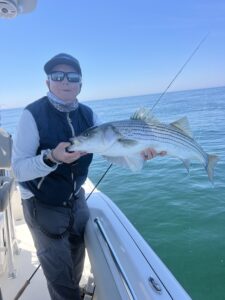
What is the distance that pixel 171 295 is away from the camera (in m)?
2.07

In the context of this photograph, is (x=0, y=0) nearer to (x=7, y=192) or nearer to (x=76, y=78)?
(x=76, y=78)

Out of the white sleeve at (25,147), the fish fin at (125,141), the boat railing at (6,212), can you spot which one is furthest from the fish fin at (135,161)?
the boat railing at (6,212)

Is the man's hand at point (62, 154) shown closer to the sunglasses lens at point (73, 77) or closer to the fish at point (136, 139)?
the fish at point (136, 139)

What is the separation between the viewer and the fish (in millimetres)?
2334

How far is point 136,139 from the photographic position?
2.46 metres

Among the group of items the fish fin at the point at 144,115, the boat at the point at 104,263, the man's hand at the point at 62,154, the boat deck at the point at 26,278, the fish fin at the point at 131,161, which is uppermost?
the fish fin at the point at 144,115

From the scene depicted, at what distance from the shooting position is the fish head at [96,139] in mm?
2236

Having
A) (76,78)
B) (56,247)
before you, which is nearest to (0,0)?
(76,78)

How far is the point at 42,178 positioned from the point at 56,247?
21.6 inches

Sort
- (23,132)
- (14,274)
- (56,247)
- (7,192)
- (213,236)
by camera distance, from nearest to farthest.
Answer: (23,132)
(56,247)
(7,192)
(14,274)
(213,236)

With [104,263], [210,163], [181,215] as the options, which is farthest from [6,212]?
[181,215]

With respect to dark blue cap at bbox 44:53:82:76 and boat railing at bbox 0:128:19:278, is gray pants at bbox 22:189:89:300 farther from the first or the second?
dark blue cap at bbox 44:53:82:76

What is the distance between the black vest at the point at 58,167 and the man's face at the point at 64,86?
0.11 meters

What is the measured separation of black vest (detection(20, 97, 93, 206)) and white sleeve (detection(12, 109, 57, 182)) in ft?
0.17
